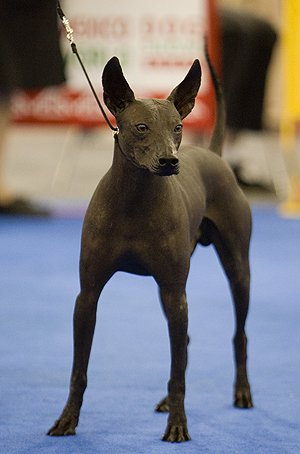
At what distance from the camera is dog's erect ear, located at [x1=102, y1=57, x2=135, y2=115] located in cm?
273

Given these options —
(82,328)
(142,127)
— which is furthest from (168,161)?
(82,328)

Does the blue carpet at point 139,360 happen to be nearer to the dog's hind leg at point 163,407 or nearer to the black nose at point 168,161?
the dog's hind leg at point 163,407

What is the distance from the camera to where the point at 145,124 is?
8.75 ft

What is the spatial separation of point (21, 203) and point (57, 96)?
3.68 ft

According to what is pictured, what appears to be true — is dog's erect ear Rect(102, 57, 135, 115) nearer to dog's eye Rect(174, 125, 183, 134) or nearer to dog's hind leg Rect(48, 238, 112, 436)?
dog's eye Rect(174, 125, 183, 134)

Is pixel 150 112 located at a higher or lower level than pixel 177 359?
higher

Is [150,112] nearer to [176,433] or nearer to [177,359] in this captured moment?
[177,359]

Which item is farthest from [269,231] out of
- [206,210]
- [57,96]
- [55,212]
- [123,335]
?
[206,210]

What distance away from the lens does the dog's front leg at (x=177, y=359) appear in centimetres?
290

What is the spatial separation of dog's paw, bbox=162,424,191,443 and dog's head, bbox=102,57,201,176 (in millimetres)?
732

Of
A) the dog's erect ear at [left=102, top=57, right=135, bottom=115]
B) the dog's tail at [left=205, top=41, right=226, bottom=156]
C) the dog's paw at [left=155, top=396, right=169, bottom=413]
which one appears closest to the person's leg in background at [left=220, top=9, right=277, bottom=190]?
the dog's tail at [left=205, top=41, right=226, bottom=156]

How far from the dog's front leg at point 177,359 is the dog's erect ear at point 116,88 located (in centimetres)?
51

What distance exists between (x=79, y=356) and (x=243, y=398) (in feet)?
2.08

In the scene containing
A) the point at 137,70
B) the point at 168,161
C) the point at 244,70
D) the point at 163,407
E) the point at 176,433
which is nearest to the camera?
the point at 168,161
